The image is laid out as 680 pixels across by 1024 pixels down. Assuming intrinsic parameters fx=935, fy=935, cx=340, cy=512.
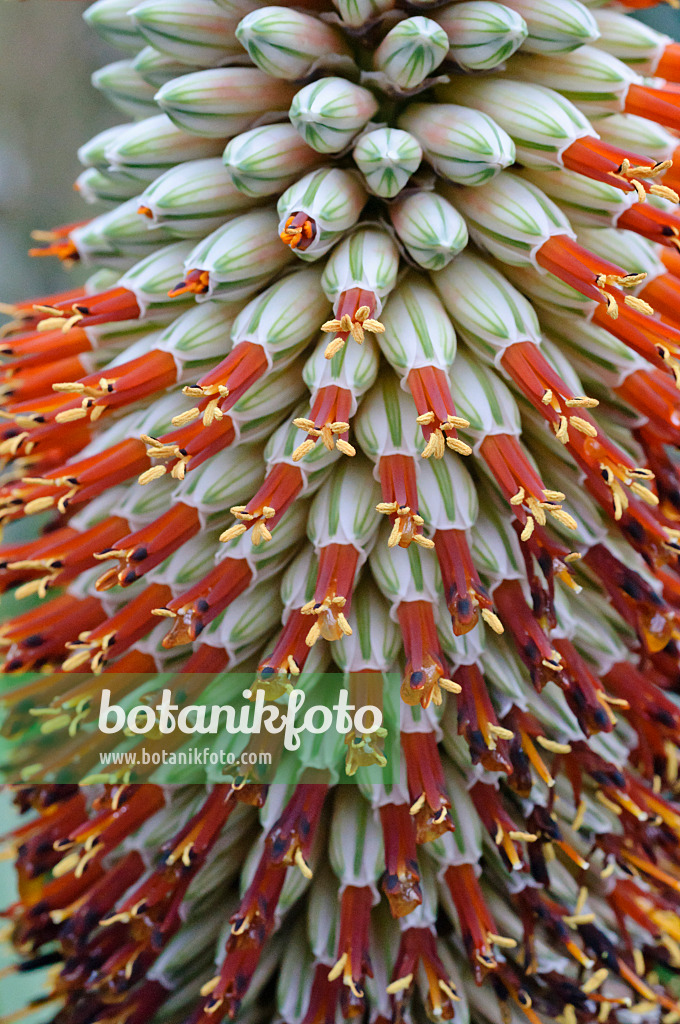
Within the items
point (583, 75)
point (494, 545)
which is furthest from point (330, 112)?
point (494, 545)

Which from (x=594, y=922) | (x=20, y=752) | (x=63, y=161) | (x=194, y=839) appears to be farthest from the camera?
(x=63, y=161)

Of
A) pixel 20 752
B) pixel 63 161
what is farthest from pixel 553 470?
pixel 63 161

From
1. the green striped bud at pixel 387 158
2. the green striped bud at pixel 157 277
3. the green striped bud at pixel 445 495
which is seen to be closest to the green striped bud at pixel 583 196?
the green striped bud at pixel 387 158

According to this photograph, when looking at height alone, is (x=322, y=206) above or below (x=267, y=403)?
above

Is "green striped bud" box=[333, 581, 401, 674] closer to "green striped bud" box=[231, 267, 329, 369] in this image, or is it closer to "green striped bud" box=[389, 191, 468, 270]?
"green striped bud" box=[231, 267, 329, 369]

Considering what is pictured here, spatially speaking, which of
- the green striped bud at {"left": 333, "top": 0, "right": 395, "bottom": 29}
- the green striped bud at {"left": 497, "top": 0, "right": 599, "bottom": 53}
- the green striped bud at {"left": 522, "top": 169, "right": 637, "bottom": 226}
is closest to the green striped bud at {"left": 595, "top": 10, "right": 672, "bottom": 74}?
the green striped bud at {"left": 497, "top": 0, "right": 599, "bottom": 53}

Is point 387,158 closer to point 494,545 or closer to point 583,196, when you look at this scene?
point 583,196

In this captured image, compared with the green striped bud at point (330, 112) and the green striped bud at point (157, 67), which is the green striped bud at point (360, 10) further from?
the green striped bud at point (157, 67)

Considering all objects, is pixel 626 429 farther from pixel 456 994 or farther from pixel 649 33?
pixel 456 994
